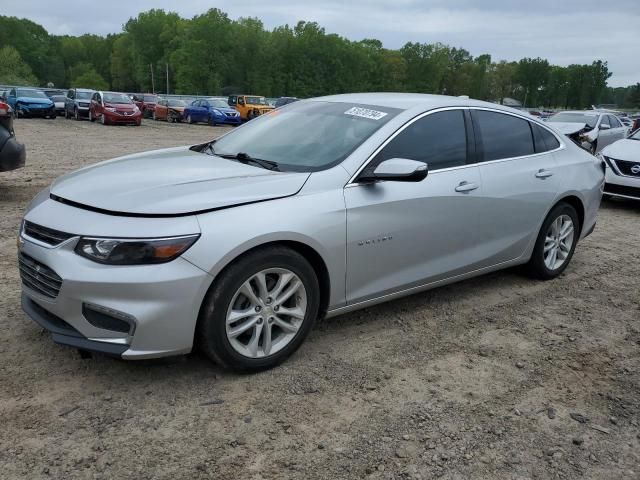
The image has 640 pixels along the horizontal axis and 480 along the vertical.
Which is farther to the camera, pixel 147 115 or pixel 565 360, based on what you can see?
pixel 147 115

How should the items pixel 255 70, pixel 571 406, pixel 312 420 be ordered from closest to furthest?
pixel 312 420 → pixel 571 406 → pixel 255 70

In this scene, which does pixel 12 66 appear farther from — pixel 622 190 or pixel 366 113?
pixel 366 113

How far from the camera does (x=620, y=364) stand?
12.3ft

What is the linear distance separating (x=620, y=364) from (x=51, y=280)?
344 centimetres

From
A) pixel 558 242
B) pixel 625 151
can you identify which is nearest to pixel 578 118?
pixel 625 151

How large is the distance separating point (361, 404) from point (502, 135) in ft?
8.59

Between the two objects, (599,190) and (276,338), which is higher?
(599,190)

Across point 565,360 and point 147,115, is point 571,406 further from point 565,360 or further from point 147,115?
point 147,115

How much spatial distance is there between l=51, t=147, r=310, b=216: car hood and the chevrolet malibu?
0.5 inches

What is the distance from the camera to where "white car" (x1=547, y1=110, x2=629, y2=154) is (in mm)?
14451

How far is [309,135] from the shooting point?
4.02m

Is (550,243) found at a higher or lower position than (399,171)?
lower

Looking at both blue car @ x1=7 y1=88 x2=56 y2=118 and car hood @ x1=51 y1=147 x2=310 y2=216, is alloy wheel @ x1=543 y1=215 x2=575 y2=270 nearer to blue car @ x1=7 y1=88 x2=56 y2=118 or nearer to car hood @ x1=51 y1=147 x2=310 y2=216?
car hood @ x1=51 y1=147 x2=310 y2=216

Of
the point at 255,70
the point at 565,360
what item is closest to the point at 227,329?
the point at 565,360
